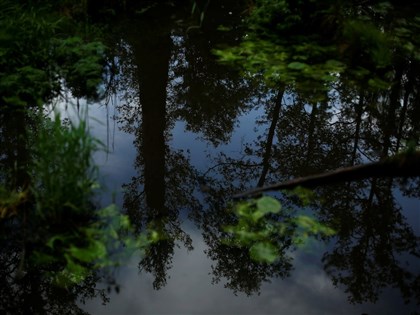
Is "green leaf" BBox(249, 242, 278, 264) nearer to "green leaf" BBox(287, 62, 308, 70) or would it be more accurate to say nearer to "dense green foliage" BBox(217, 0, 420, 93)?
"dense green foliage" BBox(217, 0, 420, 93)

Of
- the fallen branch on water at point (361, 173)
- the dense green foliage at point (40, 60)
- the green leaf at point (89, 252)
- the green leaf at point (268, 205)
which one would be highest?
the dense green foliage at point (40, 60)

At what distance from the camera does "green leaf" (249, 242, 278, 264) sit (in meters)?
2.71

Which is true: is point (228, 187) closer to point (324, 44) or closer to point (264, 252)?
point (264, 252)

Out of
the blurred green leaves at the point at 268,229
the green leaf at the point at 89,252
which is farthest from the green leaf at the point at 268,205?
the green leaf at the point at 89,252

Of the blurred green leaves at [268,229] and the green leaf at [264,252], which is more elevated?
the blurred green leaves at [268,229]

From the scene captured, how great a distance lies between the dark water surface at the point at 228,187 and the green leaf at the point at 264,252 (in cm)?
5

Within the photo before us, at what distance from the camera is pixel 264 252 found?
9.02 ft

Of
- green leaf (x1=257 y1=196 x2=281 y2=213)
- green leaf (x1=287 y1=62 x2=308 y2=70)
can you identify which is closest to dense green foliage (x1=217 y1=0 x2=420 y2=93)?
green leaf (x1=287 y1=62 x2=308 y2=70)

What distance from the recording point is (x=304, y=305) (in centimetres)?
246

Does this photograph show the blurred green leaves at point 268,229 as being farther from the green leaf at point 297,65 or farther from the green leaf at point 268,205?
the green leaf at point 297,65

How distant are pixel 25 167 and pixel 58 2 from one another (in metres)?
3.92

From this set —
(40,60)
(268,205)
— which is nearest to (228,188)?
(268,205)

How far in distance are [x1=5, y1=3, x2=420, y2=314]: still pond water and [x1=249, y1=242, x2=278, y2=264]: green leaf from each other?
47 mm

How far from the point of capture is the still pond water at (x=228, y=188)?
8.35ft
